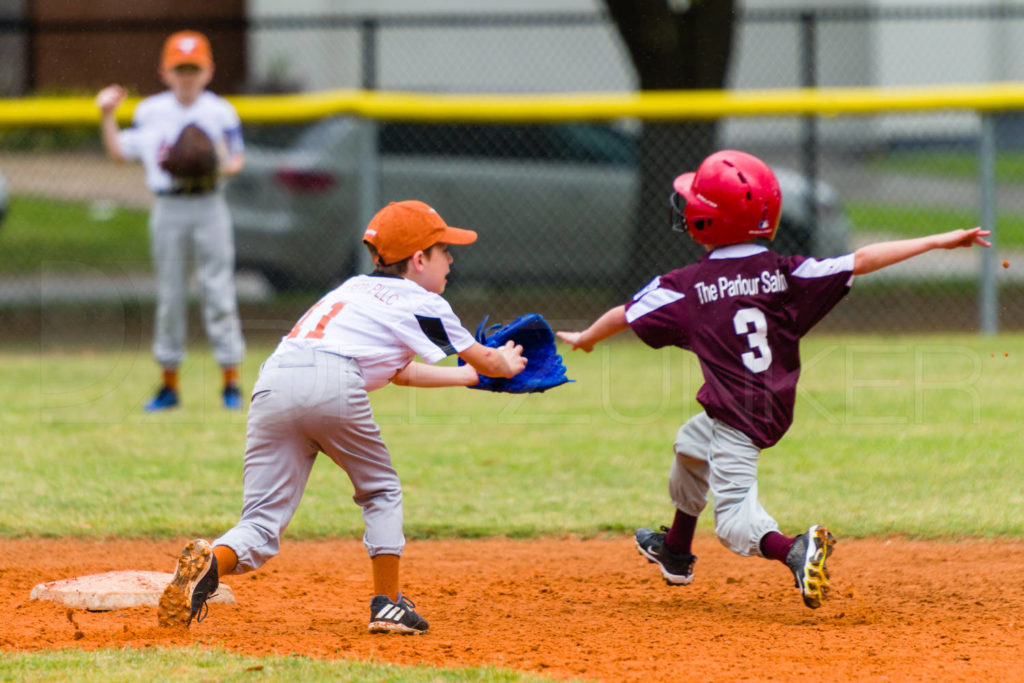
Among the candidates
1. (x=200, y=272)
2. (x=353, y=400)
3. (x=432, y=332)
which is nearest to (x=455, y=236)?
(x=432, y=332)

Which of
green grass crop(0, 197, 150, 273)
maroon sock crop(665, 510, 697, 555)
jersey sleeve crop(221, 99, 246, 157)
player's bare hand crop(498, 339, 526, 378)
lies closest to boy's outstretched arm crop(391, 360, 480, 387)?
player's bare hand crop(498, 339, 526, 378)

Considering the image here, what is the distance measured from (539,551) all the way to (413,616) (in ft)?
4.71

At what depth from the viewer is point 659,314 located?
428 centimetres

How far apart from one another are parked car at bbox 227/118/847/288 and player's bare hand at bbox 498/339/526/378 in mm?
7031

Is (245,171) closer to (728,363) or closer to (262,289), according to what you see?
(262,289)

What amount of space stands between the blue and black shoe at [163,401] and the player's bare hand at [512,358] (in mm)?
4527

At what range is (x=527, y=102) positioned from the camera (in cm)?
1041

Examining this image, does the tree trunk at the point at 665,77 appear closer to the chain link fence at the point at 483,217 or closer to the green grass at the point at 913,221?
the chain link fence at the point at 483,217

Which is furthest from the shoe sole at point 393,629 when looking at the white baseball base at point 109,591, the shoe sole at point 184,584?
the white baseball base at point 109,591

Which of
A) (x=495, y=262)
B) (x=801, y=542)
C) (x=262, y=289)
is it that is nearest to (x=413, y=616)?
(x=801, y=542)

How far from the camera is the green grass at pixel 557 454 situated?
18.8ft

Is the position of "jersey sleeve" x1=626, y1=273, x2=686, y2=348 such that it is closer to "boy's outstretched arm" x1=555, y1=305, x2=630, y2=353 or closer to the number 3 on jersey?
"boy's outstretched arm" x1=555, y1=305, x2=630, y2=353

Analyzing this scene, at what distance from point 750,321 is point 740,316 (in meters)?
0.04

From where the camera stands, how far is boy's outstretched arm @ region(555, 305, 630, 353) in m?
4.35
